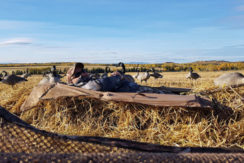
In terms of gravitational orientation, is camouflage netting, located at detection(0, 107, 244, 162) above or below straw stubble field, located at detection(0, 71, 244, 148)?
above

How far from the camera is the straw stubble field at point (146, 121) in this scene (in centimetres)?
418

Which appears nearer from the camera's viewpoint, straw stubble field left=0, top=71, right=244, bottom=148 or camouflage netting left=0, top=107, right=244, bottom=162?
camouflage netting left=0, top=107, right=244, bottom=162

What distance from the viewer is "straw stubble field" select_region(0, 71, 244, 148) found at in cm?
418

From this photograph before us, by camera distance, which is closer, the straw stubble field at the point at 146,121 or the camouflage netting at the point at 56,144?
the camouflage netting at the point at 56,144

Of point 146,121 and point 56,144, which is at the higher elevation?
point 56,144

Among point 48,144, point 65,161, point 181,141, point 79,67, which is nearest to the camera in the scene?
point 65,161

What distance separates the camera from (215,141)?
13.5ft

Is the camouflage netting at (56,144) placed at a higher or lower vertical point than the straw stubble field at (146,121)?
higher

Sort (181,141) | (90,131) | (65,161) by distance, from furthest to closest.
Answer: (90,131) < (181,141) < (65,161)

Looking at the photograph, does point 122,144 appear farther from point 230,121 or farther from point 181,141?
point 230,121

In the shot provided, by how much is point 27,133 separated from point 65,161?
3.57 feet

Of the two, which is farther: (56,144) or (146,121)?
(146,121)

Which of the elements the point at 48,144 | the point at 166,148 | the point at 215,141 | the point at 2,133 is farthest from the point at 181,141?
the point at 2,133

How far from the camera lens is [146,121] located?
4652mm
